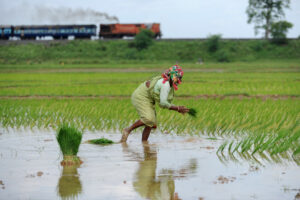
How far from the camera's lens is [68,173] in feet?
17.2

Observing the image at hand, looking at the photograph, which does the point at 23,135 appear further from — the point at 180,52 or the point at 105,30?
the point at 105,30

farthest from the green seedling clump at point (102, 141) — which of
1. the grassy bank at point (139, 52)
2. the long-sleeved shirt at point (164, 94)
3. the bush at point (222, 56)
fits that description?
the bush at point (222, 56)

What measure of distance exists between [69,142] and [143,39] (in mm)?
40476

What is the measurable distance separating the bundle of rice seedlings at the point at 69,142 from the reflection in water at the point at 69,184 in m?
0.16

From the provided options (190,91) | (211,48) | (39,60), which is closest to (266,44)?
(211,48)

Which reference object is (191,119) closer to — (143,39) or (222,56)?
(222,56)

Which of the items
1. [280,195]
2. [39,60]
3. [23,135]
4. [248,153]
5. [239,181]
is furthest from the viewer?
[39,60]

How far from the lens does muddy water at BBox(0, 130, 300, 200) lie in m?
4.43

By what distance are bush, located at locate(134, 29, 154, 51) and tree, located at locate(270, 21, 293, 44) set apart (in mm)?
11736

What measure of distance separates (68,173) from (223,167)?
1691mm

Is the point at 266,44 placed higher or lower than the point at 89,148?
higher

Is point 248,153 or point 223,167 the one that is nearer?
point 223,167

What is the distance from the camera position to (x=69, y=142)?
5.67 m

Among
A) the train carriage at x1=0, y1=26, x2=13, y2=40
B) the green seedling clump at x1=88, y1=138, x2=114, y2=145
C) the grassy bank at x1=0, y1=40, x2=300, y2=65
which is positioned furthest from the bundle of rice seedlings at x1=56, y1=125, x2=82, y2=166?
the train carriage at x1=0, y1=26, x2=13, y2=40
